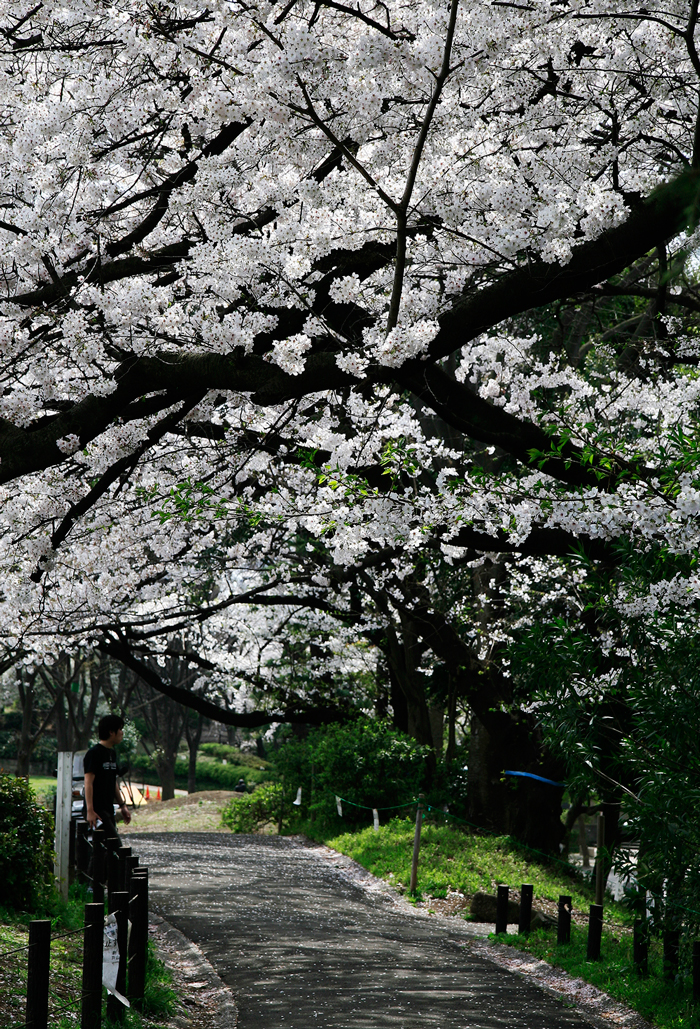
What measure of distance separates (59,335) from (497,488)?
14.3 feet

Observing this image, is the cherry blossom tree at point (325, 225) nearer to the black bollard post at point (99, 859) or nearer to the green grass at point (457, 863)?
the black bollard post at point (99, 859)

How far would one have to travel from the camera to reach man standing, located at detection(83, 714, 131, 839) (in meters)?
7.99

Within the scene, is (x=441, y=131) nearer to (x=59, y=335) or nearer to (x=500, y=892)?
(x=59, y=335)

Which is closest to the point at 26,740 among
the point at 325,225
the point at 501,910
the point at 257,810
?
the point at 257,810

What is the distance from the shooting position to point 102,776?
8102 millimetres

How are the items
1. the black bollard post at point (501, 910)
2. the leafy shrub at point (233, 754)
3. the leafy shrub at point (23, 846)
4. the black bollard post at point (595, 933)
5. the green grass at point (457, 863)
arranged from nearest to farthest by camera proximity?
1. the black bollard post at point (595, 933)
2. the leafy shrub at point (23, 846)
3. the black bollard post at point (501, 910)
4. the green grass at point (457, 863)
5. the leafy shrub at point (233, 754)

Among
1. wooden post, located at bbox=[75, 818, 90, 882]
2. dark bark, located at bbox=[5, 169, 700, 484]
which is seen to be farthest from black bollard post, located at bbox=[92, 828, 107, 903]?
dark bark, located at bbox=[5, 169, 700, 484]

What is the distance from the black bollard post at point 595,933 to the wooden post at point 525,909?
3.71ft

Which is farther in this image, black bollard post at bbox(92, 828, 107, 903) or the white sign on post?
black bollard post at bbox(92, 828, 107, 903)

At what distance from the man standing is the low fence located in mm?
157

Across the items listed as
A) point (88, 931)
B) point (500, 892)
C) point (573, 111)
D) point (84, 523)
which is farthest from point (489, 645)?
point (88, 931)

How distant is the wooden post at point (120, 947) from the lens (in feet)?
18.9

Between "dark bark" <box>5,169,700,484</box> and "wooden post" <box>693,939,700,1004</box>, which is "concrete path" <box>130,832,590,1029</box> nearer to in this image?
"wooden post" <box>693,939,700,1004</box>

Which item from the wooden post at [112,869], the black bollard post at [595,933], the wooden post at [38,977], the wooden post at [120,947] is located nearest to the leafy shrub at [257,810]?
the black bollard post at [595,933]
